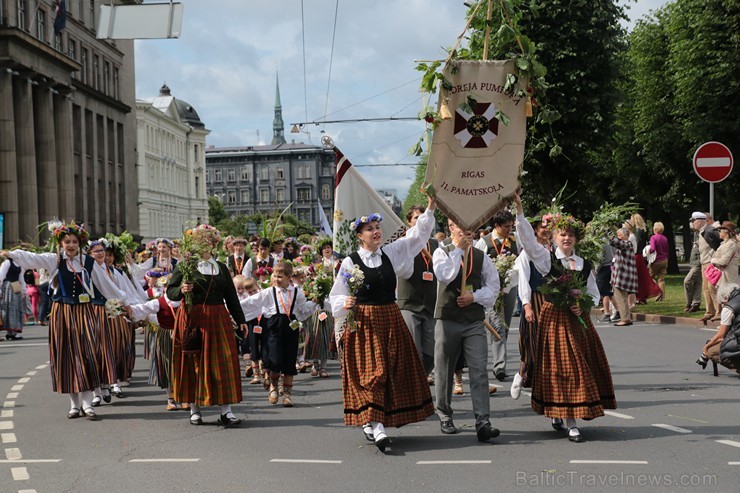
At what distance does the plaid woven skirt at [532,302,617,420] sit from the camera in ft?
28.4

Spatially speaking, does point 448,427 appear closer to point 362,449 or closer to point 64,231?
point 362,449

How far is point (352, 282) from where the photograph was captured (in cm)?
870

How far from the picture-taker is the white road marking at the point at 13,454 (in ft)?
28.4

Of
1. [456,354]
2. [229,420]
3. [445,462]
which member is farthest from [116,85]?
[445,462]

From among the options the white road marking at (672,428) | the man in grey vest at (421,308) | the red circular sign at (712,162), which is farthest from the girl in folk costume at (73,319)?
the red circular sign at (712,162)

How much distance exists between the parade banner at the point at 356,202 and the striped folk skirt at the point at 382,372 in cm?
219

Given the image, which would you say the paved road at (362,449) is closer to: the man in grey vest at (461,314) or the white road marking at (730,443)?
the white road marking at (730,443)

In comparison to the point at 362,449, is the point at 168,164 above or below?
above

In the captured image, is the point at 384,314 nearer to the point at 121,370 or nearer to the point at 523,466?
the point at 523,466

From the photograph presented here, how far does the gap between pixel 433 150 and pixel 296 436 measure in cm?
287

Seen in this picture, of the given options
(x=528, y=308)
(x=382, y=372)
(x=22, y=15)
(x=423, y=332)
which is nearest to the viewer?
(x=382, y=372)

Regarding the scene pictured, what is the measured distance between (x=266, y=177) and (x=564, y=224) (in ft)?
540

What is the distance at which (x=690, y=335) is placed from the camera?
1817 centimetres

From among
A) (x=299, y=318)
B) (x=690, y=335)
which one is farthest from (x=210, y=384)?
(x=690, y=335)
